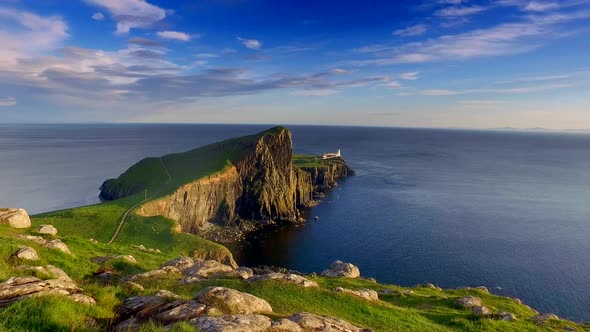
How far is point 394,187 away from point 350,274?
359 ft

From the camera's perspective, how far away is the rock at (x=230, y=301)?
553 inches

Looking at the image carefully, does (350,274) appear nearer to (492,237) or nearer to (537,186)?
(492,237)

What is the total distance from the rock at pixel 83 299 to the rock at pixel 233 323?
466 centimetres

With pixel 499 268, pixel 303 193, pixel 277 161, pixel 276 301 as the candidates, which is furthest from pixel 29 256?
pixel 303 193

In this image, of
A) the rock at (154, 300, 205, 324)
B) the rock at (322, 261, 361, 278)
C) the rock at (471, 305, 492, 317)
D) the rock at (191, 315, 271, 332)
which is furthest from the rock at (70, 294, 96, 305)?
the rock at (322, 261, 361, 278)

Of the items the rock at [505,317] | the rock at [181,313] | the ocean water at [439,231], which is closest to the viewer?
the rock at [181,313]

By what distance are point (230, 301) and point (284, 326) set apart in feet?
9.71

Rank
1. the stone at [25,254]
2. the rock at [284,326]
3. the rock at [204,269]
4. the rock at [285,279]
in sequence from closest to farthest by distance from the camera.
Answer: the rock at [284,326], the stone at [25,254], the rock at [285,279], the rock at [204,269]

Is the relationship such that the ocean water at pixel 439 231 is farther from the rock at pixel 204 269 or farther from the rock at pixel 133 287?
the rock at pixel 133 287

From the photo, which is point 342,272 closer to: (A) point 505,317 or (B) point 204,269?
(A) point 505,317

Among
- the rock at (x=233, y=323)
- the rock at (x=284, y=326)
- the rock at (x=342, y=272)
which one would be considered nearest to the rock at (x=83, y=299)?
the rock at (x=233, y=323)

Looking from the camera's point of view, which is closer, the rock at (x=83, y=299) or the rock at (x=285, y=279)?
the rock at (x=83, y=299)

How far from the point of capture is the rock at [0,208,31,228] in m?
35.4

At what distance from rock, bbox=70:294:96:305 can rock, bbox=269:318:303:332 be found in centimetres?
721
